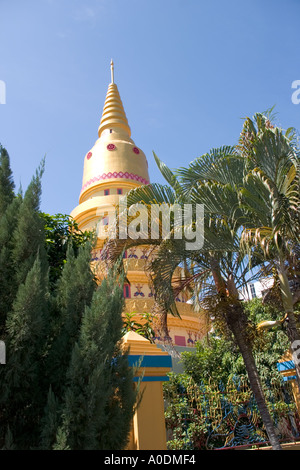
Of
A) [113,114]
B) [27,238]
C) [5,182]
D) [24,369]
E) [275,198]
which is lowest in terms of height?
[24,369]

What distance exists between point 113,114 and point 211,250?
22.2 m

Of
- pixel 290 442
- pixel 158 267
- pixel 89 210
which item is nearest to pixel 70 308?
pixel 158 267

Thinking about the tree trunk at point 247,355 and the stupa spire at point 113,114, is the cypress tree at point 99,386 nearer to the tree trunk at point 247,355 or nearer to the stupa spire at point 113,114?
the tree trunk at point 247,355

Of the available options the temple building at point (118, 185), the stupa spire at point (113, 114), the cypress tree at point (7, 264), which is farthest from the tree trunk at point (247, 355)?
the stupa spire at point (113, 114)

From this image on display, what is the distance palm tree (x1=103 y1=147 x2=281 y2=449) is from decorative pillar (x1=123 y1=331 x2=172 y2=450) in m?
1.69

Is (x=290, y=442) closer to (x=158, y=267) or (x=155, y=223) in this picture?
(x=158, y=267)

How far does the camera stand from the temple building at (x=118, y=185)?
1722 centimetres

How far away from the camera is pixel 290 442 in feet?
27.5

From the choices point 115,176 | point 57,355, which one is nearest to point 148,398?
point 57,355

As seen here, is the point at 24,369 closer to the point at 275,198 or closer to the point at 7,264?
the point at 7,264

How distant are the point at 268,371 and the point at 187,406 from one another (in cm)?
495

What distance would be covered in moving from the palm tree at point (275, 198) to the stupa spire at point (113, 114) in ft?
67.9

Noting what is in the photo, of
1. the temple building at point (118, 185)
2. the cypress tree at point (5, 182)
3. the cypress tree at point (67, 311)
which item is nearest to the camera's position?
the cypress tree at point (67, 311)

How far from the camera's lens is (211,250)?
22.3 ft
